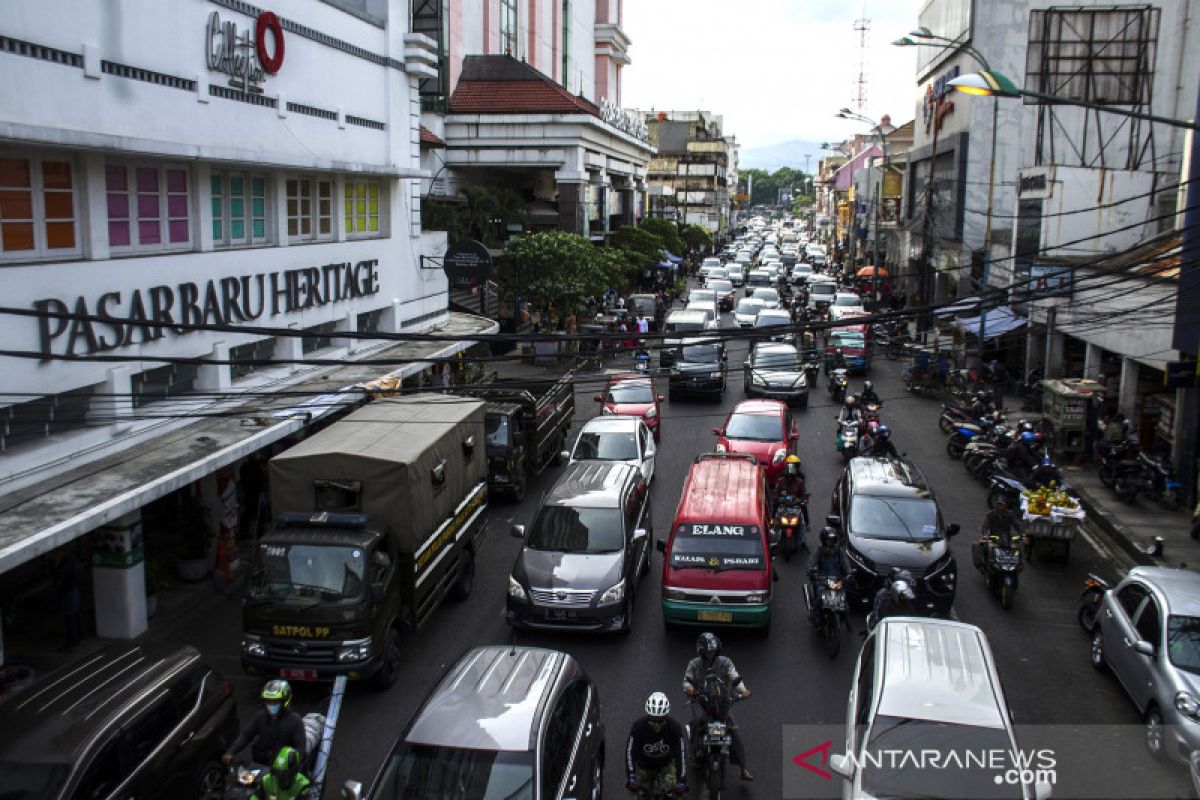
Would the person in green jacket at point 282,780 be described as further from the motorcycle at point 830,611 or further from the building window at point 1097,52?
the building window at point 1097,52

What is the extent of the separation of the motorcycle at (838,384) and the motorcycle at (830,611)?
17.8m

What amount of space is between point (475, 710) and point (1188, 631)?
731cm

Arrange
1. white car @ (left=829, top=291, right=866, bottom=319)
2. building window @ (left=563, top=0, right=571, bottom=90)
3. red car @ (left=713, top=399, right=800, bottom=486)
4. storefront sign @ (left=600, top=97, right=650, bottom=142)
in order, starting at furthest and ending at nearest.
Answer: building window @ (left=563, top=0, right=571, bottom=90) < storefront sign @ (left=600, top=97, right=650, bottom=142) < white car @ (left=829, top=291, right=866, bottom=319) < red car @ (left=713, top=399, right=800, bottom=486)

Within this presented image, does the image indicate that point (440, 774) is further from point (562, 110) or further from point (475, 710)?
point (562, 110)

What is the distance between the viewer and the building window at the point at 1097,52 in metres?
36.0

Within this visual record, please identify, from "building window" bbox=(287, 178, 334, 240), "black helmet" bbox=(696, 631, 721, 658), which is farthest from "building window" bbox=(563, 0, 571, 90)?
"black helmet" bbox=(696, 631, 721, 658)

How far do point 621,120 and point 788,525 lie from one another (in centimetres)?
3726

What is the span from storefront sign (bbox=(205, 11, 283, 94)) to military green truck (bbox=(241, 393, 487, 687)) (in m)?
6.42

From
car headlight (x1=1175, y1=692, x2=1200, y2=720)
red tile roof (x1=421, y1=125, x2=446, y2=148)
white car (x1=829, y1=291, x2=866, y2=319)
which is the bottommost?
car headlight (x1=1175, y1=692, x2=1200, y2=720)

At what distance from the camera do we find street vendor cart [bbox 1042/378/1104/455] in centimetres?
2203

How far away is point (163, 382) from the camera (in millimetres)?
Answer: 15234

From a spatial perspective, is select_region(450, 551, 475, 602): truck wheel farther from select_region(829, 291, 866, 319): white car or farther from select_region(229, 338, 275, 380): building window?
select_region(829, 291, 866, 319): white car

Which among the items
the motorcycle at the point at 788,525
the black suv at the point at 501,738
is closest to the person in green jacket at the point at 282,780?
the black suv at the point at 501,738

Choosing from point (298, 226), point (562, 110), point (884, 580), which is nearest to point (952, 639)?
point (884, 580)
